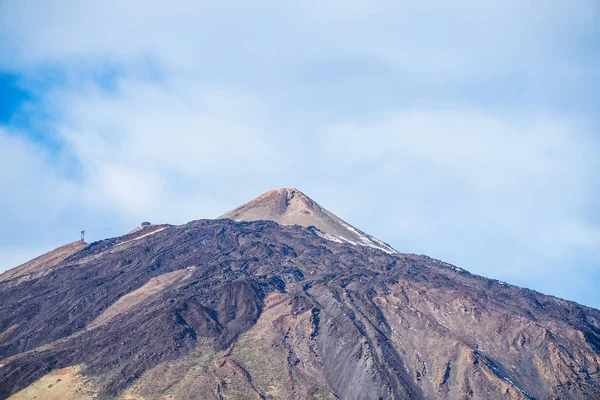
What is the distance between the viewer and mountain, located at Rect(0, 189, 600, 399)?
90.9 m

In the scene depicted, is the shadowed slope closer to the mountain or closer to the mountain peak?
the mountain

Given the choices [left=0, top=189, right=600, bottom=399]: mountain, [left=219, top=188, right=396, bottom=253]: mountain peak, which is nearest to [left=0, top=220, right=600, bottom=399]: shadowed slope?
[left=0, top=189, right=600, bottom=399]: mountain

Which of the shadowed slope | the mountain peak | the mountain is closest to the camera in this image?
the mountain

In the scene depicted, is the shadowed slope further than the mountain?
Yes

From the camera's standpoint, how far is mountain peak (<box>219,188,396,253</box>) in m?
180

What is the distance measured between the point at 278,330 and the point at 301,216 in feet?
275

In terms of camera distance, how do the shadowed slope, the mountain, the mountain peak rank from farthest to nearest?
1. the mountain peak
2. the shadowed slope
3. the mountain

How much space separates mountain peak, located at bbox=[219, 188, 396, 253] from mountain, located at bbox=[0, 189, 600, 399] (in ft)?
96.8

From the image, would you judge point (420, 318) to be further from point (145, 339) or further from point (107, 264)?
point (107, 264)

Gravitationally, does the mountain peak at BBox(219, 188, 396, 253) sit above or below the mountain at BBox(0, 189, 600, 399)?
above

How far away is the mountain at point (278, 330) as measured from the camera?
298ft

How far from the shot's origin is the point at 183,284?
127 metres

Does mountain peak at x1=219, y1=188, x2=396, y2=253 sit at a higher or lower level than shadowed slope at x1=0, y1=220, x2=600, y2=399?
higher

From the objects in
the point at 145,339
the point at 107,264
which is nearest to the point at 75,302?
Answer: the point at 107,264
